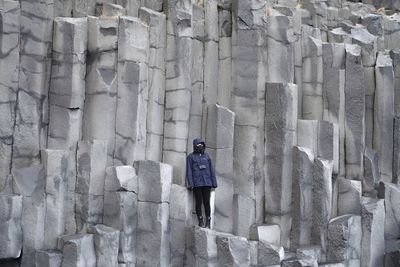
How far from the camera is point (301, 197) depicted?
1507 cm

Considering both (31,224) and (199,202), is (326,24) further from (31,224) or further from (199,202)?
(31,224)

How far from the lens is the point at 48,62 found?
13.5 meters

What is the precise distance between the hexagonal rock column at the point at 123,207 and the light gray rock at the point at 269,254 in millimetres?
2401

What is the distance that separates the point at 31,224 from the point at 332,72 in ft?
24.3

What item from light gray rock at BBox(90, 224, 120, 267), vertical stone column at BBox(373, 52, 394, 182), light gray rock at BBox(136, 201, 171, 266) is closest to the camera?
light gray rock at BBox(90, 224, 120, 267)

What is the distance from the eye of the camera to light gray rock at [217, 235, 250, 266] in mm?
13320

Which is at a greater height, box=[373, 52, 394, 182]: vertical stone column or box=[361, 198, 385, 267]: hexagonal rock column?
box=[373, 52, 394, 182]: vertical stone column

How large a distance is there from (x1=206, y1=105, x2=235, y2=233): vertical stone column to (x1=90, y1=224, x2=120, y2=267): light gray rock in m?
2.44

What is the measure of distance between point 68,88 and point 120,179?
6.04 feet

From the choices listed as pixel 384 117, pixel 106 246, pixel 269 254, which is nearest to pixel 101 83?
pixel 106 246

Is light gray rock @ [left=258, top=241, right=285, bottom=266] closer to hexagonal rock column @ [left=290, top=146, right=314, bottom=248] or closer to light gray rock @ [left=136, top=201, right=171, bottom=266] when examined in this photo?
hexagonal rock column @ [left=290, top=146, right=314, bottom=248]

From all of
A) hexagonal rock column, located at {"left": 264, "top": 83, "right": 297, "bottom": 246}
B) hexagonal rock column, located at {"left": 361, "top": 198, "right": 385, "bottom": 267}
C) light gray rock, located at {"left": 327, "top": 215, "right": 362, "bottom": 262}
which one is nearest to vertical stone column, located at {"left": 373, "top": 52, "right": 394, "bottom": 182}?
hexagonal rock column, located at {"left": 361, "top": 198, "right": 385, "bottom": 267}

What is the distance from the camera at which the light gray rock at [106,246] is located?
12750 mm

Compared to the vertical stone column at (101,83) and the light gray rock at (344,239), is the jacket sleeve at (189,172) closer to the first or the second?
the vertical stone column at (101,83)
